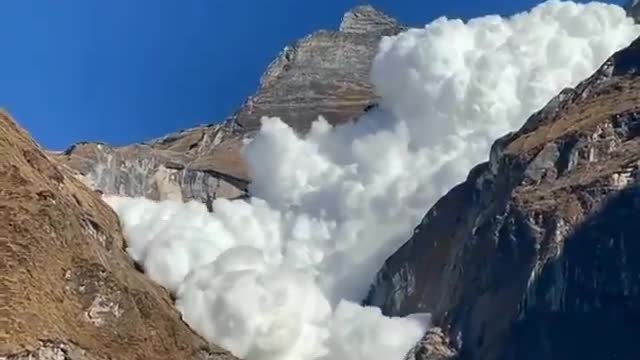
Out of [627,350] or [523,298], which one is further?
[523,298]

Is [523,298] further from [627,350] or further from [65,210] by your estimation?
[65,210]

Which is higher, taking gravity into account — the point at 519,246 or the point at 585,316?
the point at 519,246

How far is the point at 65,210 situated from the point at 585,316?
65.8m

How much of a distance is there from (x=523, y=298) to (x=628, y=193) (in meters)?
17.7

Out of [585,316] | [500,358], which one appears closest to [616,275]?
[585,316]

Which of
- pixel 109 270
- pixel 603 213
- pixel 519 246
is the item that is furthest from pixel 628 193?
pixel 109 270

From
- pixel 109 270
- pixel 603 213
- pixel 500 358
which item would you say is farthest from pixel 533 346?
pixel 109 270

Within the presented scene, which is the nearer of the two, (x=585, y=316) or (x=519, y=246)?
(x=585, y=316)

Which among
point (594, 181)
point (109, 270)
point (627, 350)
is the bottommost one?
point (627, 350)

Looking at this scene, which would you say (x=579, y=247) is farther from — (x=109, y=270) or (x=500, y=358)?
(x=109, y=270)

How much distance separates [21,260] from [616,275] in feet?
230

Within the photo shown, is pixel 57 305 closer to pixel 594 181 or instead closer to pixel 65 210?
pixel 65 210

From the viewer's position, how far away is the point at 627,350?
576ft

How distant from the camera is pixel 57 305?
605 ft
